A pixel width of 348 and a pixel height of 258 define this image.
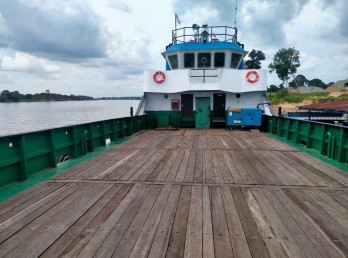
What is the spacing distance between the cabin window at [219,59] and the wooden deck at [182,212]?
875cm

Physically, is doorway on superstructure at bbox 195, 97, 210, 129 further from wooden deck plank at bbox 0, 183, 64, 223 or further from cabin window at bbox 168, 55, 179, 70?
wooden deck plank at bbox 0, 183, 64, 223

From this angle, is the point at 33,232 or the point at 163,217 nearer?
the point at 33,232

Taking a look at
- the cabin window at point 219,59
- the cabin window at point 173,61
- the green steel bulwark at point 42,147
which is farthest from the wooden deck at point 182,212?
the cabin window at point 173,61

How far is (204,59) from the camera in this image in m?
13.4

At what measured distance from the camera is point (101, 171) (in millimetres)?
5285

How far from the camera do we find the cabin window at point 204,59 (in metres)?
13.4

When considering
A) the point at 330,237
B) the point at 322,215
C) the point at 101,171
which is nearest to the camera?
the point at 330,237

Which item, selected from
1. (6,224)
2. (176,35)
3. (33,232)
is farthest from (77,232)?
(176,35)

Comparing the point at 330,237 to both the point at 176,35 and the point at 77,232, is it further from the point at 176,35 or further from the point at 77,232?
the point at 176,35

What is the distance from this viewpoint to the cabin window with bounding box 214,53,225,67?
524 inches

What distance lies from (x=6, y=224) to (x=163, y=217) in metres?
1.89

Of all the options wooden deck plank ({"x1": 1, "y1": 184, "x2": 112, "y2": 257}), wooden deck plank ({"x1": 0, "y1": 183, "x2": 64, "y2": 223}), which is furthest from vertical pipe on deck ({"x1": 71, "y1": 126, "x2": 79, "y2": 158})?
wooden deck plank ({"x1": 1, "y1": 184, "x2": 112, "y2": 257})

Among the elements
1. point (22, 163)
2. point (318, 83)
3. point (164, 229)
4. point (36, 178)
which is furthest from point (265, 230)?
point (318, 83)

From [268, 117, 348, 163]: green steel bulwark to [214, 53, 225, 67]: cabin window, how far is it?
4.53 meters
